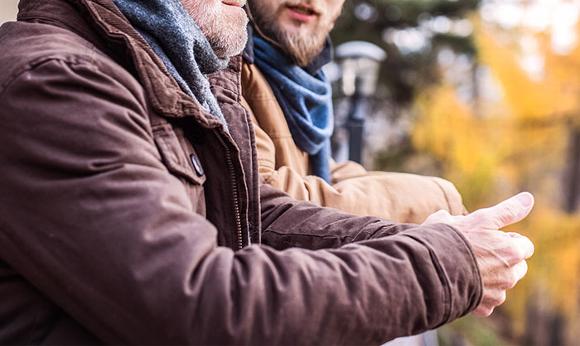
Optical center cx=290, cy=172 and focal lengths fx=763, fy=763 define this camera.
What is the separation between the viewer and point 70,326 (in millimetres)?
1293

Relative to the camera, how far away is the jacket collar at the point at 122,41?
54.7 inches

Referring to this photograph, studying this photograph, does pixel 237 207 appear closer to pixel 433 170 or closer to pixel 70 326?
pixel 70 326

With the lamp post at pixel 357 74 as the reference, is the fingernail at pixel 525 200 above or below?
above

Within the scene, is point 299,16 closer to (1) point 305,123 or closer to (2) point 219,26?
(1) point 305,123

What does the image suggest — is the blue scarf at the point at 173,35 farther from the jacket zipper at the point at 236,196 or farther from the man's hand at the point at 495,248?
the man's hand at the point at 495,248

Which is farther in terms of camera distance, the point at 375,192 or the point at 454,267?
the point at 375,192

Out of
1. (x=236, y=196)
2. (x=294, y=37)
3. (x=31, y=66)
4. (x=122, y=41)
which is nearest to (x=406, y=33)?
(x=294, y=37)

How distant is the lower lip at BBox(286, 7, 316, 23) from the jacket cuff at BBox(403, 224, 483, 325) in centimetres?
147

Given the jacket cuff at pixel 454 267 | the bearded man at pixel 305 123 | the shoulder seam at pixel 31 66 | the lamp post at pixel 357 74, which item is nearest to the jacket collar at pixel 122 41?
the shoulder seam at pixel 31 66

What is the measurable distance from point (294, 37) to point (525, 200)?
49.5 inches

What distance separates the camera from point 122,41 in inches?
54.7

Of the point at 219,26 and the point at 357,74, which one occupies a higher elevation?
the point at 219,26

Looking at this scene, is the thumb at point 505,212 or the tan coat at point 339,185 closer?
the thumb at point 505,212

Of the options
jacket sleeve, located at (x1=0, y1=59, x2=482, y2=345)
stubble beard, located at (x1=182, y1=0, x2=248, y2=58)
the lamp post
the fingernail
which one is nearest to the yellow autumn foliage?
the lamp post
